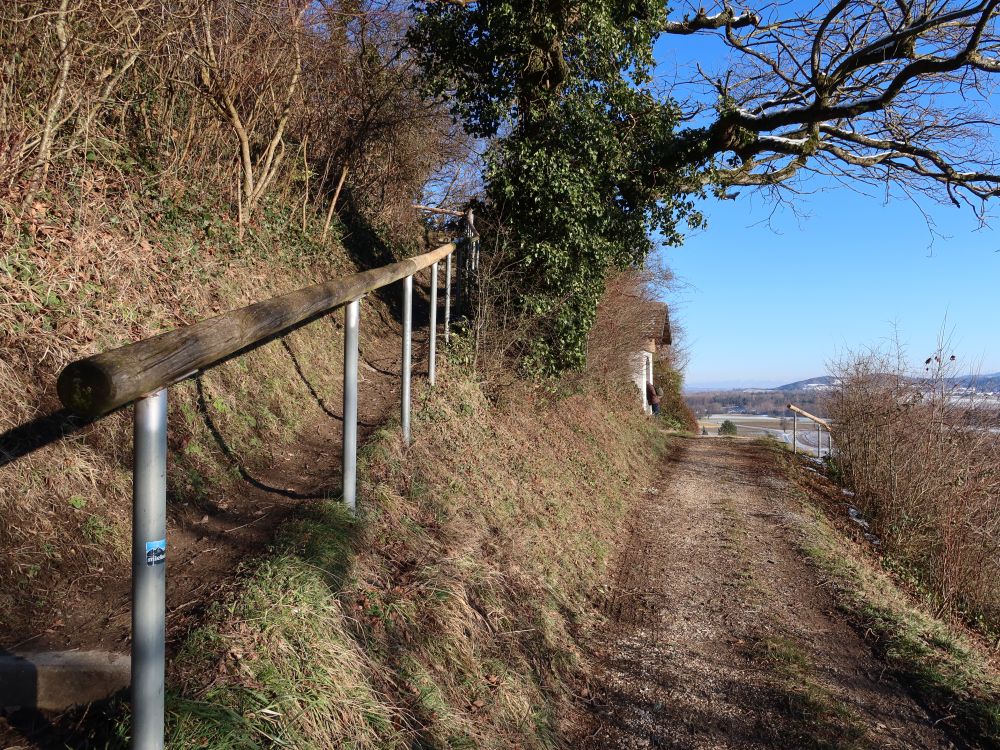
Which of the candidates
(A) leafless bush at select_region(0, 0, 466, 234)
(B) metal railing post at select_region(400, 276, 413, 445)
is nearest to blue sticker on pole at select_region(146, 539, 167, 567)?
(B) metal railing post at select_region(400, 276, 413, 445)

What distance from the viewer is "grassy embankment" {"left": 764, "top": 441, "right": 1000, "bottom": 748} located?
201 inches

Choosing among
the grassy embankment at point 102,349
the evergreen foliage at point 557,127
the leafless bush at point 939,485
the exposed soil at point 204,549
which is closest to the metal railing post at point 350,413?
the exposed soil at point 204,549

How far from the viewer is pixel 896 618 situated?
21.8 ft

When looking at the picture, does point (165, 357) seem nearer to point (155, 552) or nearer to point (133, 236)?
point (155, 552)

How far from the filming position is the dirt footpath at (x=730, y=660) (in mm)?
4566

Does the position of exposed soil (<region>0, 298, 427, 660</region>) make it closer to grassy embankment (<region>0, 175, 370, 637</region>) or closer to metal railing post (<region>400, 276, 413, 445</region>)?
grassy embankment (<region>0, 175, 370, 637</region>)

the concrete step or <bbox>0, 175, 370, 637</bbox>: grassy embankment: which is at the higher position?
<bbox>0, 175, 370, 637</bbox>: grassy embankment

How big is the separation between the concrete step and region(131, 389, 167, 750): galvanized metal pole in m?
0.57

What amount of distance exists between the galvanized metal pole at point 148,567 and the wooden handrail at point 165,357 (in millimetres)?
107

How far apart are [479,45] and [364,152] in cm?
457

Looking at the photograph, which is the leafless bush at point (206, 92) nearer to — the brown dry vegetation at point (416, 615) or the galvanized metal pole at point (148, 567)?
the brown dry vegetation at point (416, 615)

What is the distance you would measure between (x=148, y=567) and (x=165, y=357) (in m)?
0.61

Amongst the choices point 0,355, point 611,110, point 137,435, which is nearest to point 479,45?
point 611,110

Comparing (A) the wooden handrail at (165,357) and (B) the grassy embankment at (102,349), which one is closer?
(A) the wooden handrail at (165,357)
